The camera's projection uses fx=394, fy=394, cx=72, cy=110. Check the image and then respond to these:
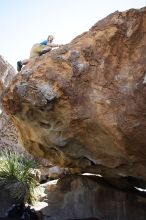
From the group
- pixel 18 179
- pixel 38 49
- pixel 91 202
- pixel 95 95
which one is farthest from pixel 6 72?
pixel 95 95

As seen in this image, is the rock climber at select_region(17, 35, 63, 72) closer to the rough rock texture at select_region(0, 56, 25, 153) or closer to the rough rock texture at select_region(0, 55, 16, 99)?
the rough rock texture at select_region(0, 55, 16, 99)

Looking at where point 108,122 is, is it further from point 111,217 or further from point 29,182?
point 29,182

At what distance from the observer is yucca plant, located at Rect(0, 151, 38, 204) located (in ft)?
40.8

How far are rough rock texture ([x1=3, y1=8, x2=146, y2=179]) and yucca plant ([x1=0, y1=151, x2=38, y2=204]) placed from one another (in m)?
3.65

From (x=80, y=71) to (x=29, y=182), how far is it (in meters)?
5.86

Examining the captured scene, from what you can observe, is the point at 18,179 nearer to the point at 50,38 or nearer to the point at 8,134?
the point at 50,38

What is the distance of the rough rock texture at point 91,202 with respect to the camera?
34.2 ft

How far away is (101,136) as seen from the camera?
27.9ft

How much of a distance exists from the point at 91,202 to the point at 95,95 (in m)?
3.73

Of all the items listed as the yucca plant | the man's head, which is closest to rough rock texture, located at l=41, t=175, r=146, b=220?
the yucca plant

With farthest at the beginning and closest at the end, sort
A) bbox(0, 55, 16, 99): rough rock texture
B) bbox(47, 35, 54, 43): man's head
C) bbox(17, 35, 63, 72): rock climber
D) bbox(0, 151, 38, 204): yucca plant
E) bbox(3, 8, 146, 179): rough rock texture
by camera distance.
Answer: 1. bbox(0, 55, 16, 99): rough rock texture
2. bbox(0, 151, 38, 204): yucca plant
3. bbox(47, 35, 54, 43): man's head
4. bbox(17, 35, 63, 72): rock climber
5. bbox(3, 8, 146, 179): rough rock texture

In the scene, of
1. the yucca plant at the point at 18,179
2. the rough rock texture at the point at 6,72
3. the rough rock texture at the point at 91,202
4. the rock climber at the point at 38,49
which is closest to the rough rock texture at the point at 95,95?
the rock climber at the point at 38,49

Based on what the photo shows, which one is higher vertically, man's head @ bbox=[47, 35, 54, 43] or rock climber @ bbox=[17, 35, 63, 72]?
man's head @ bbox=[47, 35, 54, 43]

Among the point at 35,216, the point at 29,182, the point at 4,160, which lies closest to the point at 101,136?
the point at 35,216
